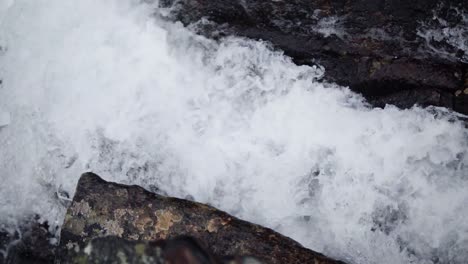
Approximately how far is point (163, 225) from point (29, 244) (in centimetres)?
150

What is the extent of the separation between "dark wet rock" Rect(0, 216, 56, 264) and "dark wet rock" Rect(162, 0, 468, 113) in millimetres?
2541

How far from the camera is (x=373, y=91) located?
3678 millimetres

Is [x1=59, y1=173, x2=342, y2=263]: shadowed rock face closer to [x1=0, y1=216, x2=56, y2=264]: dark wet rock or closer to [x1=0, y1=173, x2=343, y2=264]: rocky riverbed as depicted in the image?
[x1=0, y1=173, x2=343, y2=264]: rocky riverbed

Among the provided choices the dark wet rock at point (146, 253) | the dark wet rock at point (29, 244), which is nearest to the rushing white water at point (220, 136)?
the dark wet rock at point (29, 244)

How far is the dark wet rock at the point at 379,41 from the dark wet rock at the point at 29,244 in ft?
8.34

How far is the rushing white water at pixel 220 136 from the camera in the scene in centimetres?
343

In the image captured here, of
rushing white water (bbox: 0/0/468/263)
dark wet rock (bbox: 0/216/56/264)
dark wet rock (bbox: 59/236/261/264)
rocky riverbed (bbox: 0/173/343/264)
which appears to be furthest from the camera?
dark wet rock (bbox: 0/216/56/264)

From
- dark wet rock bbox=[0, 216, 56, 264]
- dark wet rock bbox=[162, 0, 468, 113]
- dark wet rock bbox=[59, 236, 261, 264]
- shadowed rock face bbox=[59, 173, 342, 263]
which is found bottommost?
dark wet rock bbox=[0, 216, 56, 264]

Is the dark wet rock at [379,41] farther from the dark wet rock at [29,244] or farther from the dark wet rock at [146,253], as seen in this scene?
the dark wet rock at [29,244]

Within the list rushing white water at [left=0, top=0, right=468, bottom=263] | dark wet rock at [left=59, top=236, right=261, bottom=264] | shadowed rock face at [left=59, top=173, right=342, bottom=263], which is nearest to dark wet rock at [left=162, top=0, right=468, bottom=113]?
rushing white water at [left=0, top=0, right=468, bottom=263]

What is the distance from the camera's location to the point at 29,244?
3.63 metres

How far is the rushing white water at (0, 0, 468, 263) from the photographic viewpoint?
343cm

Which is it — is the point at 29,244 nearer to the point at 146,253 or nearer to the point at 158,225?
the point at 158,225

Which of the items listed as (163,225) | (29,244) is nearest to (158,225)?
(163,225)
